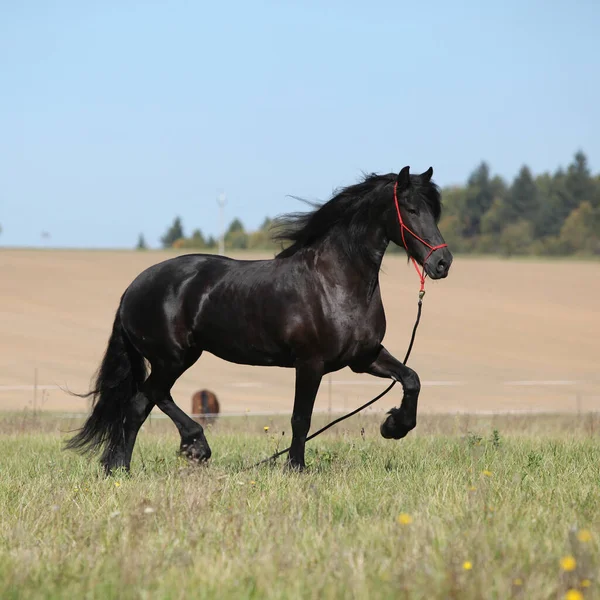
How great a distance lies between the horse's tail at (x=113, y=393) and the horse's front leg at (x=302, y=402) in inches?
69.8

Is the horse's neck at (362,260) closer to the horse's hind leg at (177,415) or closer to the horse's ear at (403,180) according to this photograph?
the horse's ear at (403,180)

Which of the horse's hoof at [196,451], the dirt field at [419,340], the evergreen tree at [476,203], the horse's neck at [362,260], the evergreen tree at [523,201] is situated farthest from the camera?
the evergreen tree at [476,203]

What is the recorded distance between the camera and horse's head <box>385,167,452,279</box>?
7289 mm

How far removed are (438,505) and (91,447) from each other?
4.06m

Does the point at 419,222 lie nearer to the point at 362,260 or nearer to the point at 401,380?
the point at 362,260

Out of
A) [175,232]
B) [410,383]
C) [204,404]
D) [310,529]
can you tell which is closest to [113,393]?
[410,383]

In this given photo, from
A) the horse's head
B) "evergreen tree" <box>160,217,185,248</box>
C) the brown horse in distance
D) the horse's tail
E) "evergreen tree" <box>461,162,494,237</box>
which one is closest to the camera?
the horse's head

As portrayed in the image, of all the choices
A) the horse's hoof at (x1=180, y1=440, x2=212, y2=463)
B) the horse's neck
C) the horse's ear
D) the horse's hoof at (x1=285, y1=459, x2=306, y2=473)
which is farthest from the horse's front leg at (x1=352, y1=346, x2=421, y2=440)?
the horse's hoof at (x1=180, y1=440, x2=212, y2=463)

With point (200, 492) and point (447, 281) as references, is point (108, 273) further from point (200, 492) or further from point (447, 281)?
point (200, 492)

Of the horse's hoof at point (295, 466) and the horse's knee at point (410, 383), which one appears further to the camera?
the horse's knee at point (410, 383)

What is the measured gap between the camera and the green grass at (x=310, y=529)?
13.1 ft

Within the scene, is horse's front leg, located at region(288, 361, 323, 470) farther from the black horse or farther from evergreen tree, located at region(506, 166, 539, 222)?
evergreen tree, located at region(506, 166, 539, 222)

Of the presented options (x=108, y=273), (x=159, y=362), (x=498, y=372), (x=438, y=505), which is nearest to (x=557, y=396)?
(x=498, y=372)

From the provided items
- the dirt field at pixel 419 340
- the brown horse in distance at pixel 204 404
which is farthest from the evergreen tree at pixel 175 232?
the brown horse in distance at pixel 204 404
